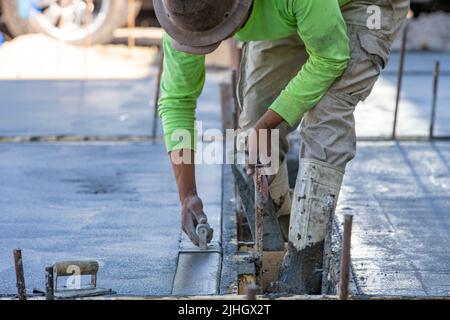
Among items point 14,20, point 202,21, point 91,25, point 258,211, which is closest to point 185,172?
point 258,211

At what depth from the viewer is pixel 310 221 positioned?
417cm

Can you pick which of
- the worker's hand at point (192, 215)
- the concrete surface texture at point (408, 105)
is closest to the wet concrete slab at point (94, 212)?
the worker's hand at point (192, 215)

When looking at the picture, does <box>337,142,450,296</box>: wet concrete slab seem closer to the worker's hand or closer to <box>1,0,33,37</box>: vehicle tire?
the worker's hand

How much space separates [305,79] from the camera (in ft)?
13.5

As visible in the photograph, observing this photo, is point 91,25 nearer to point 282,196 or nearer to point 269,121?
point 282,196

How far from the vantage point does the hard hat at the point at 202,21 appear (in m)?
3.88

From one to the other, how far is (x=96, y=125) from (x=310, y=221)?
3.68 meters

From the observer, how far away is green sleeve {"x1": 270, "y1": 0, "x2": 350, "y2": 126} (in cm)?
394

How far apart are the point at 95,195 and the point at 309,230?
1.90 m

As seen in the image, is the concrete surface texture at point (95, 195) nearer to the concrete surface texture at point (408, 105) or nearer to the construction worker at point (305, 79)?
the construction worker at point (305, 79)

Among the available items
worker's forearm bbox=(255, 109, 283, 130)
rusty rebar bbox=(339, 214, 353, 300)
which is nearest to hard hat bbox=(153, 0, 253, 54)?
worker's forearm bbox=(255, 109, 283, 130)

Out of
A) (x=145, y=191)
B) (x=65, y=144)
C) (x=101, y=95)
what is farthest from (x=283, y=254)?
(x=101, y=95)
